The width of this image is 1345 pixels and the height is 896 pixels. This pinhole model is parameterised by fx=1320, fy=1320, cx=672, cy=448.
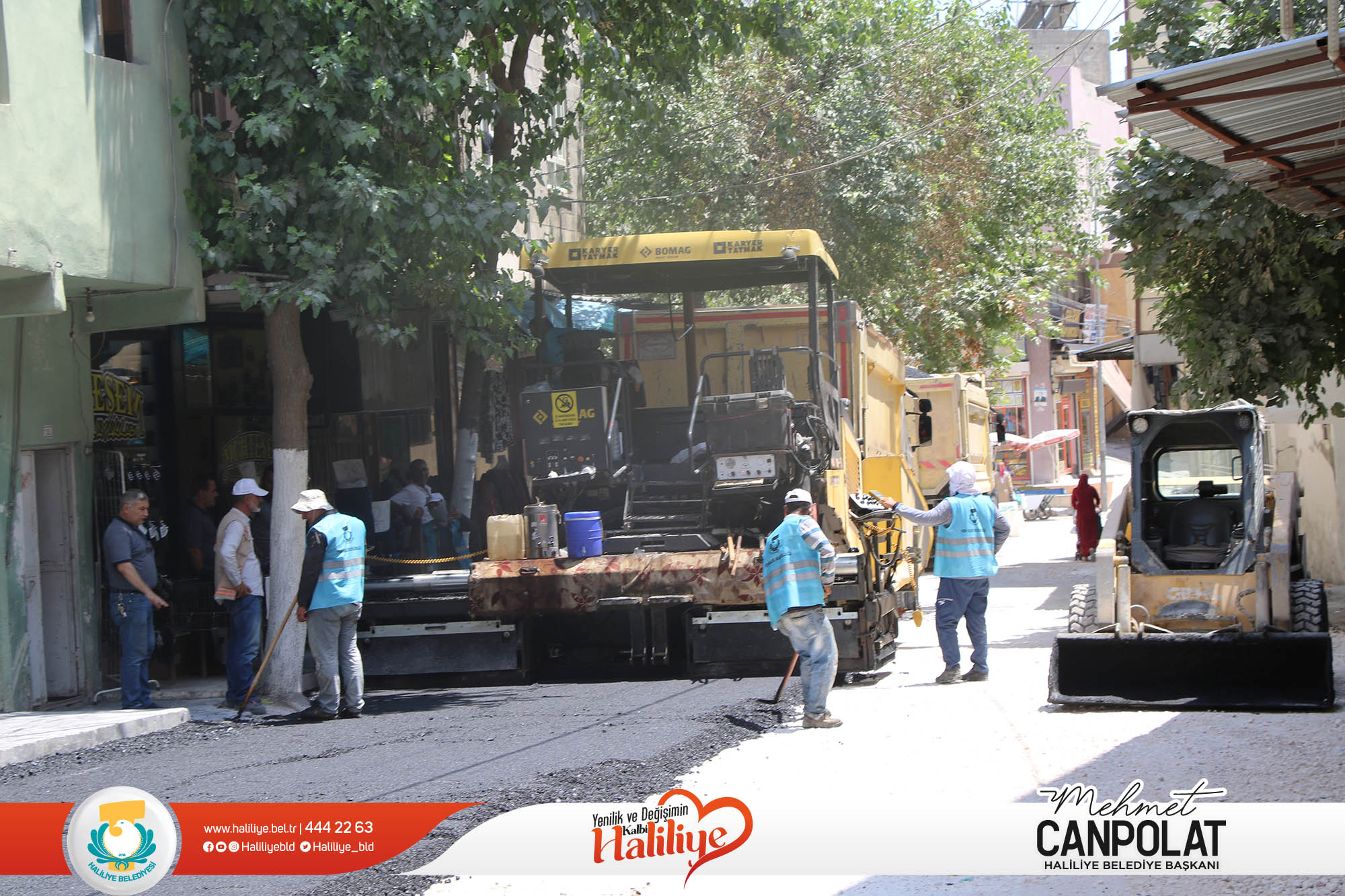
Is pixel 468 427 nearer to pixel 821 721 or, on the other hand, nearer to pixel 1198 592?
pixel 821 721

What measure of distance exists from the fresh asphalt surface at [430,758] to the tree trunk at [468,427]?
358 cm

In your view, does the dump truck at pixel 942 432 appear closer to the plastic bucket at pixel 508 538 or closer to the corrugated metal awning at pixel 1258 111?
the plastic bucket at pixel 508 538

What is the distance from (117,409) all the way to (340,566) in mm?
3857

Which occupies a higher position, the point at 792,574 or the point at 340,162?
the point at 340,162

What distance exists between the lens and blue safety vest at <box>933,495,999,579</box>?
30.6ft

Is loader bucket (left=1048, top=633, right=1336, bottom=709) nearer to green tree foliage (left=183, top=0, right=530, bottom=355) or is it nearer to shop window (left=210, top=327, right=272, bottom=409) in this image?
green tree foliage (left=183, top=0, right=530, bottom=355)

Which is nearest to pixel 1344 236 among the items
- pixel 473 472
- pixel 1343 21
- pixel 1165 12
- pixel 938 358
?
pixel 1343 21

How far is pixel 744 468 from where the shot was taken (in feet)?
30.8

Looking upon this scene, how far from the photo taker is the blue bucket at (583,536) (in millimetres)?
9391

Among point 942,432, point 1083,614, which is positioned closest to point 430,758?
point 1083,614

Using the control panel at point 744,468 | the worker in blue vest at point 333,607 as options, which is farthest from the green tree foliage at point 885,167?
the worker in blue vest at point 333,607

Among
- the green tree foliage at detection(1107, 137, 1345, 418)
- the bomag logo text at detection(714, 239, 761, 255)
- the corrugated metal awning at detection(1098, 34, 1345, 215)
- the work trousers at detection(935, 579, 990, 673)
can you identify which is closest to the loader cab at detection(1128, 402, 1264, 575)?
the green tree foliage at detection(1107, 137, 1345, 418)

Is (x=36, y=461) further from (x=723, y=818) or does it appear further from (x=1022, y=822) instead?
(x=1022, y=822)

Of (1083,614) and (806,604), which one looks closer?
(806,604)
